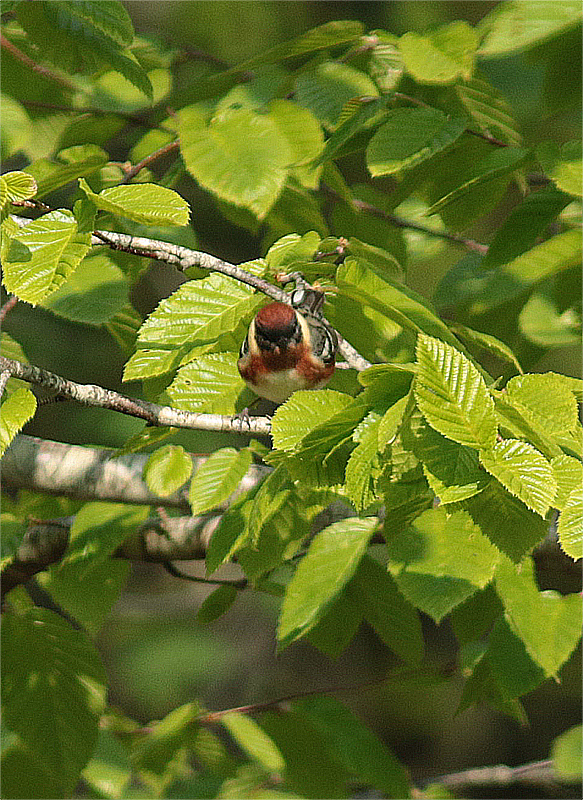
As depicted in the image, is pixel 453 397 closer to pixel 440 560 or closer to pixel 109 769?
pixel 440 560

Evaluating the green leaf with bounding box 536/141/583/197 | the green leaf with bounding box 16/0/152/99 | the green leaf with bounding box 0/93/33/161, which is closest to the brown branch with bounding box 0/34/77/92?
the green leaf with bounding box 0/93/33/161

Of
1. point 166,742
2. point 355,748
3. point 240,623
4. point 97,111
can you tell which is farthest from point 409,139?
point 240,623

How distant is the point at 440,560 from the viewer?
1.26m

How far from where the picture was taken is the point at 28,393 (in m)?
1.13

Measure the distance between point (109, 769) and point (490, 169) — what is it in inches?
66.5

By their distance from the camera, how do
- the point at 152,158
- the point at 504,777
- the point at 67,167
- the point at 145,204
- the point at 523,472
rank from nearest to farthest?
the point at 523,472 < the point at 145,204 < the point at 67,167 < the point at 152,158 < the point at 504,777

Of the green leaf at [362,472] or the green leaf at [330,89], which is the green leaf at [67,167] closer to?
the green leaf at [330,89]

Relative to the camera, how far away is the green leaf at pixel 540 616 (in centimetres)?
141

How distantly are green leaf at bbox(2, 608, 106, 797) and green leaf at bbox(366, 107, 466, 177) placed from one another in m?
1.26

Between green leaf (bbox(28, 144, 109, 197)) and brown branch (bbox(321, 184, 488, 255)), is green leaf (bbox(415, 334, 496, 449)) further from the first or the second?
brown branch (bbox(321, 184, 488, 255))

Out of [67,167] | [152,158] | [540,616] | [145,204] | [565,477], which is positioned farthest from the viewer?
[152,158]

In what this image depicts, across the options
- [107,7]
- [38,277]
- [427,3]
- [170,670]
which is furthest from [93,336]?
[38,277]

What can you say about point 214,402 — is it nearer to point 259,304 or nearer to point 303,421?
point 259,304

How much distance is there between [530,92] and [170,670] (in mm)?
3569
